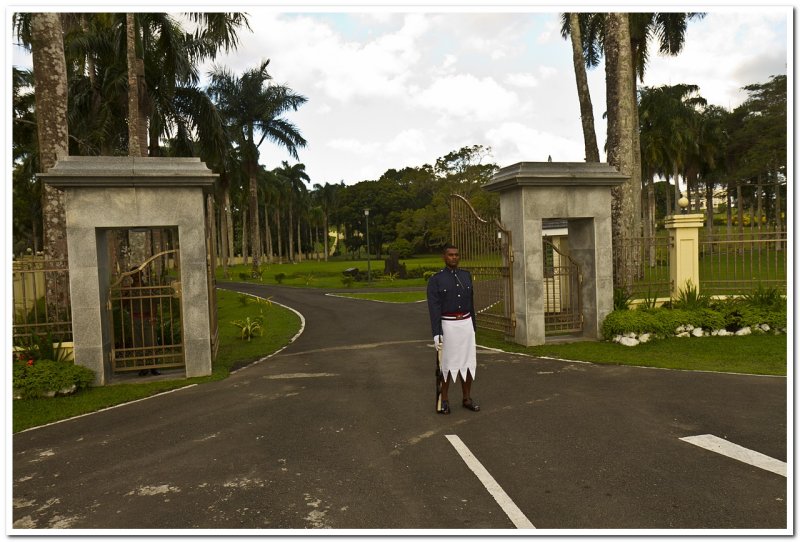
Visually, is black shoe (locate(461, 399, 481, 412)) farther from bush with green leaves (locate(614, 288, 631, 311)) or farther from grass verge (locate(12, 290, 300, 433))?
bush with green leaves (locate(614, 288, 631, 311))

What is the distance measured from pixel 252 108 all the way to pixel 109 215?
3409 centimetres

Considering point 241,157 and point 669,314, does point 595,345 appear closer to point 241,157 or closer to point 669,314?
point 669,314

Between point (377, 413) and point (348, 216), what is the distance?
2993 inches

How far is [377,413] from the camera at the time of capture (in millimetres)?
6969

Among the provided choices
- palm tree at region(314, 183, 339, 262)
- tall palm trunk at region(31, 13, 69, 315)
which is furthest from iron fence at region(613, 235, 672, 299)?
palm tree at region(314, 183, 339, 262)

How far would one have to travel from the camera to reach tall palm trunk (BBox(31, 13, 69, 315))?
39.0 feet

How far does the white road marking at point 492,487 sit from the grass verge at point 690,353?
4.95 metres

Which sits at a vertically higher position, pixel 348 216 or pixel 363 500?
pixel 348 216

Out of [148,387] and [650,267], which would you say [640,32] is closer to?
[650,267]

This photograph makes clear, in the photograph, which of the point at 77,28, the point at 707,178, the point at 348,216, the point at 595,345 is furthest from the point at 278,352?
the point at 348,216

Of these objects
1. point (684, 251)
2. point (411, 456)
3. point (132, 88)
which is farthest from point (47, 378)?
point (684, 251)

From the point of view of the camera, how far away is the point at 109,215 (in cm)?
909

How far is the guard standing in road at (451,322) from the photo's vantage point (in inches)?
265

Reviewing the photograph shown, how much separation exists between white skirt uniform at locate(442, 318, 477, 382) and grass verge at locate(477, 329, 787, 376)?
3.96 metres
